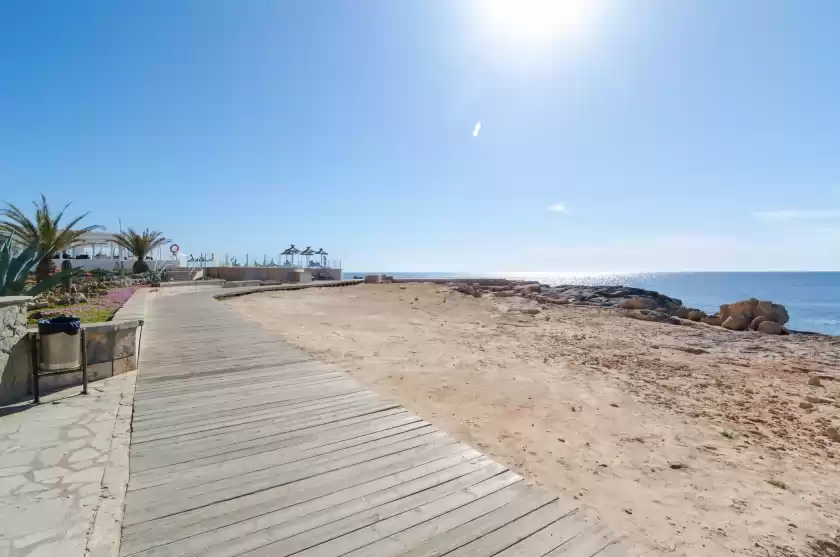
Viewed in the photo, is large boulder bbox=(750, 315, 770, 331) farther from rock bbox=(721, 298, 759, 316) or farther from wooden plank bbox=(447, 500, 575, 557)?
wooden plank bbox=(447, 500, 575, 557)

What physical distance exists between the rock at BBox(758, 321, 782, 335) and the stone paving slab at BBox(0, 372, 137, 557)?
807 inches

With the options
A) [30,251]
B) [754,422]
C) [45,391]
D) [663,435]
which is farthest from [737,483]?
[30,251]

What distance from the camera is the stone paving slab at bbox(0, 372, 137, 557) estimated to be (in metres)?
2.44

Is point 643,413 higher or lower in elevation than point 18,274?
lower

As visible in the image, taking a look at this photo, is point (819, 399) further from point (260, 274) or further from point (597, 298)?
point (260, 274)

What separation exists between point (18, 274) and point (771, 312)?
25.0 metres

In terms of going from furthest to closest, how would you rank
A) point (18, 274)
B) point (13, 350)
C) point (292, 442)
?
point (18, 274) → point (13, 350) → point (292, 442)

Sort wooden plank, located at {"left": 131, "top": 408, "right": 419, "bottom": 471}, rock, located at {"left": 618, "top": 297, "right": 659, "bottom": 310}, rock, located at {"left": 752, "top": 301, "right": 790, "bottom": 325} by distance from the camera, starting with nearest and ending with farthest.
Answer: wooden plank, located at {"left": 131, "top": 408, "right": 419, "bottom": 471} < rock, located at {"left": 752, "top": 301, "right": 790, "bottom": 325} < rock, located at {"left": 618, "top": 297, "right": 659, "bottom": 310}

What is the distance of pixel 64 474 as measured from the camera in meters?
3.19

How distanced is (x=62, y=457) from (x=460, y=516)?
3.24m

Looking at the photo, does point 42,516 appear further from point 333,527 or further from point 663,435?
point 663,435

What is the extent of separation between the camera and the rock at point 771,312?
18.7m

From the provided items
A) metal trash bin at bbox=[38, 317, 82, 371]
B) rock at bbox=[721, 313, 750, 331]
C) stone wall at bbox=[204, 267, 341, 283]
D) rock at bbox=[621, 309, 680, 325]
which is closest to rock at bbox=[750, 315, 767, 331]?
rock at bbox=[721, 313, 750, 331]

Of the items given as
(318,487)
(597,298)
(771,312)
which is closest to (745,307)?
(771,312)
